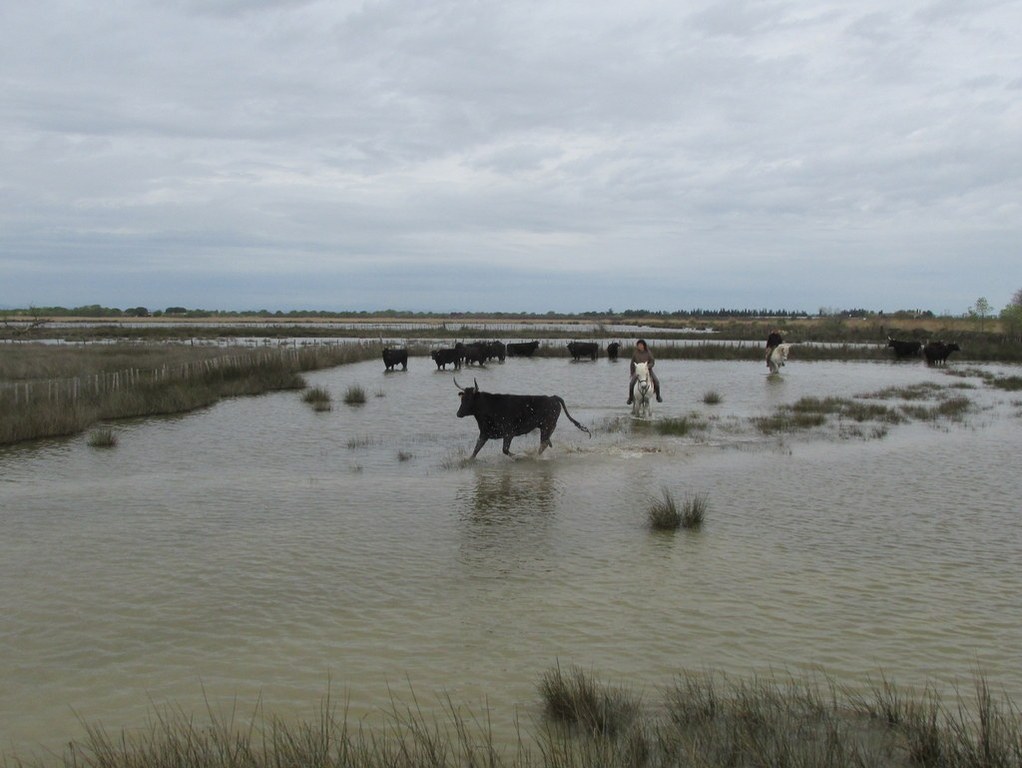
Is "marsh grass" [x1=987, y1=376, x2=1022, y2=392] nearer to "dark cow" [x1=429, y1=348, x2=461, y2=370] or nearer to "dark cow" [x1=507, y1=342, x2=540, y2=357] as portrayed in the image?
"dark cow" [x1=429, y1=348, x2=461, y2=370]

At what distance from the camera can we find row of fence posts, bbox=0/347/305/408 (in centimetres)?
1841

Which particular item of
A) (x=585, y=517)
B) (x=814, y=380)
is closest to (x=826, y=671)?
(x=585, y=517)

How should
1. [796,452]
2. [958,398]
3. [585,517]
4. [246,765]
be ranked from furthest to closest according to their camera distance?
[958,398] → [796,452] → [585,517] → [246,765]

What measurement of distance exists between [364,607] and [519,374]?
26157 mm

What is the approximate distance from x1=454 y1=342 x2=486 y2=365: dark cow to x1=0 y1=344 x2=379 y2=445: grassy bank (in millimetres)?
6131

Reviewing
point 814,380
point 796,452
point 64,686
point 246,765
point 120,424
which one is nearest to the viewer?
point 246,765

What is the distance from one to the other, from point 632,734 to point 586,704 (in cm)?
37

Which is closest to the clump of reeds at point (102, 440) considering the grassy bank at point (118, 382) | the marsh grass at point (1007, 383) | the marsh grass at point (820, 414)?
the grassy bank at point (118, 382)

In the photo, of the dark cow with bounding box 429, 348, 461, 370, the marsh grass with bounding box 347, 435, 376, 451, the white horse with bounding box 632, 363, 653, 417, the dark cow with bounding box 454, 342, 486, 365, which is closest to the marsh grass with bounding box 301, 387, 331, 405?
the marsh grass with bounding box 347, 435, 376, 451

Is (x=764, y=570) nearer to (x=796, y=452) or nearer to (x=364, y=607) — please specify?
(x=364, y=607)

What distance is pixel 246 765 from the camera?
387 cm

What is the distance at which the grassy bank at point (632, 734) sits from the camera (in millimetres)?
3941

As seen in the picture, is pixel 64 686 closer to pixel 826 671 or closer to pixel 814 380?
pixel 826 671

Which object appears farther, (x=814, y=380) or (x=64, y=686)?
(x=814, y=380)
